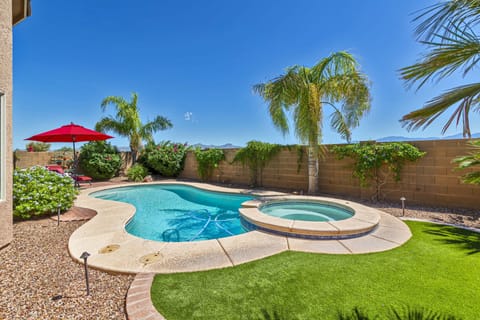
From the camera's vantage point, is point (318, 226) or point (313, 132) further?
point (313, 132)

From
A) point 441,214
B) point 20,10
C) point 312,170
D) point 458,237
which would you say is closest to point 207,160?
point 312,170

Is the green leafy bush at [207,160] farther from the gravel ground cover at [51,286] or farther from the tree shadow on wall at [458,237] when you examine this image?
the tree shadow on wall at [458,237]

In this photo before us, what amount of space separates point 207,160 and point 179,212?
533 cm

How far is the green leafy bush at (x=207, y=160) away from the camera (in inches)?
464

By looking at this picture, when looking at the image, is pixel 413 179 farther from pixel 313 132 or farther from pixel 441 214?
pixel 313 132

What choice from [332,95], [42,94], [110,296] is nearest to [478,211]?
[332,95]

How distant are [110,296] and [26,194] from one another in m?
4.54

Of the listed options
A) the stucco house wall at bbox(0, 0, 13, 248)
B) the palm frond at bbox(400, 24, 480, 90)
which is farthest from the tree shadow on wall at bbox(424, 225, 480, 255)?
the stucco house wall at bbox(0, 0, 13, 248)

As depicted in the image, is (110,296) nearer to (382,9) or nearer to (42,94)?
(382,9)

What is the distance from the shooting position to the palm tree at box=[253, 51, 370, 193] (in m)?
7.28

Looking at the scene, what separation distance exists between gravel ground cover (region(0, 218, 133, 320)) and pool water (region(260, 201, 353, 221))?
4538mm

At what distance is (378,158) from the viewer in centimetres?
691

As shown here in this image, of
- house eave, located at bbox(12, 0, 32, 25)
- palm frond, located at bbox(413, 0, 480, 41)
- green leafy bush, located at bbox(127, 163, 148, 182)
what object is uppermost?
house eave, located at bbox(12, 0, 32, 25)

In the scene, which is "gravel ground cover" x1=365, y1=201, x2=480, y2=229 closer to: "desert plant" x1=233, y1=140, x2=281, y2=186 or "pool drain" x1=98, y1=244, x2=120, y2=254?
"desert plant" x1=233, y1=140, x2=281, y2=186
